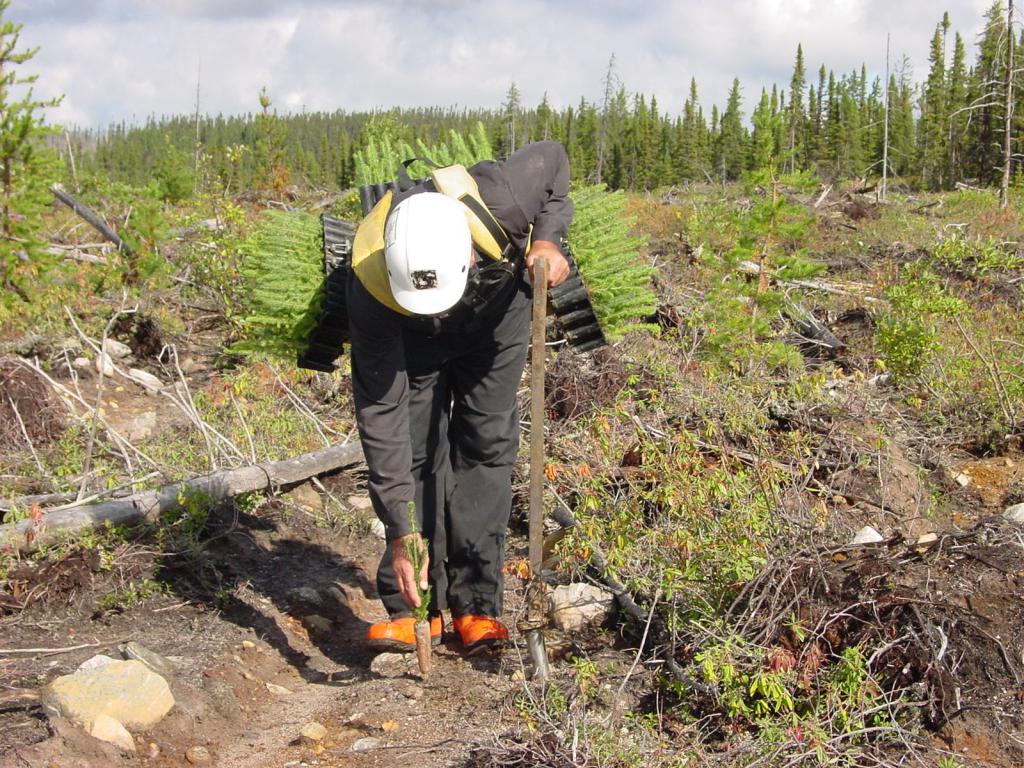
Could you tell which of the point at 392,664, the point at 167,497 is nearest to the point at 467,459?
the point at 392,664

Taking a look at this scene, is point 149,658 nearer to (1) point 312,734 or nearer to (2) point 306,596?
(1) point 312,734

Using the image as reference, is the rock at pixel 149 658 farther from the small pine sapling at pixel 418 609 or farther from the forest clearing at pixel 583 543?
the small pine sapling at pixel 418 609

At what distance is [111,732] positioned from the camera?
2.88 m

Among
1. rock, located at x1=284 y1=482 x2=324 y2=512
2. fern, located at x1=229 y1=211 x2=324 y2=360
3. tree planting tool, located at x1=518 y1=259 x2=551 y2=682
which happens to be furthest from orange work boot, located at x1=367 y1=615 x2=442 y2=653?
rock, located at x1=284 y1=482 x2=324 y2=512

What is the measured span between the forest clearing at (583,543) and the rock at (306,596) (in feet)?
0.07

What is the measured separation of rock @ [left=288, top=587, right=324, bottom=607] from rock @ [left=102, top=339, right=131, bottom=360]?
5.33 m

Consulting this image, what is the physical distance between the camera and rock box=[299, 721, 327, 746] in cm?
316

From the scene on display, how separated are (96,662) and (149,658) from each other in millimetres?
190

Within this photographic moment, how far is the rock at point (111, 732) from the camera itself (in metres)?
2.87

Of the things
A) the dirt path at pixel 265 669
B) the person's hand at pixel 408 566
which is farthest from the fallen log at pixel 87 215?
the person's hand at pixel 408 566

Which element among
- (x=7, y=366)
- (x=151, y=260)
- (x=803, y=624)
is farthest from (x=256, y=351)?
(x=151, y=260)

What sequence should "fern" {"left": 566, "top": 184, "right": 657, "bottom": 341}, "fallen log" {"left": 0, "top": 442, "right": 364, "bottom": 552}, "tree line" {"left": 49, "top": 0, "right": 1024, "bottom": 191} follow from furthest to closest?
"tree line" {"left": 49, "top": 0, "right": 1024, "bottom": 191} < "fern" {"left": 566, "top": 184, "right": 657, "bottom": 341} < "fallen log" {"left": 0, "top": 442, "right": 364, "bottom": 552}

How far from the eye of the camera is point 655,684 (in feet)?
10.6

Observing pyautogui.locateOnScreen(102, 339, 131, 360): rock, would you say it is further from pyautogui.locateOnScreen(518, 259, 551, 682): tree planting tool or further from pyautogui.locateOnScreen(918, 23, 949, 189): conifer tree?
pyautogui.locateOnScreen(918, 23, 949, 189): conifer tree
